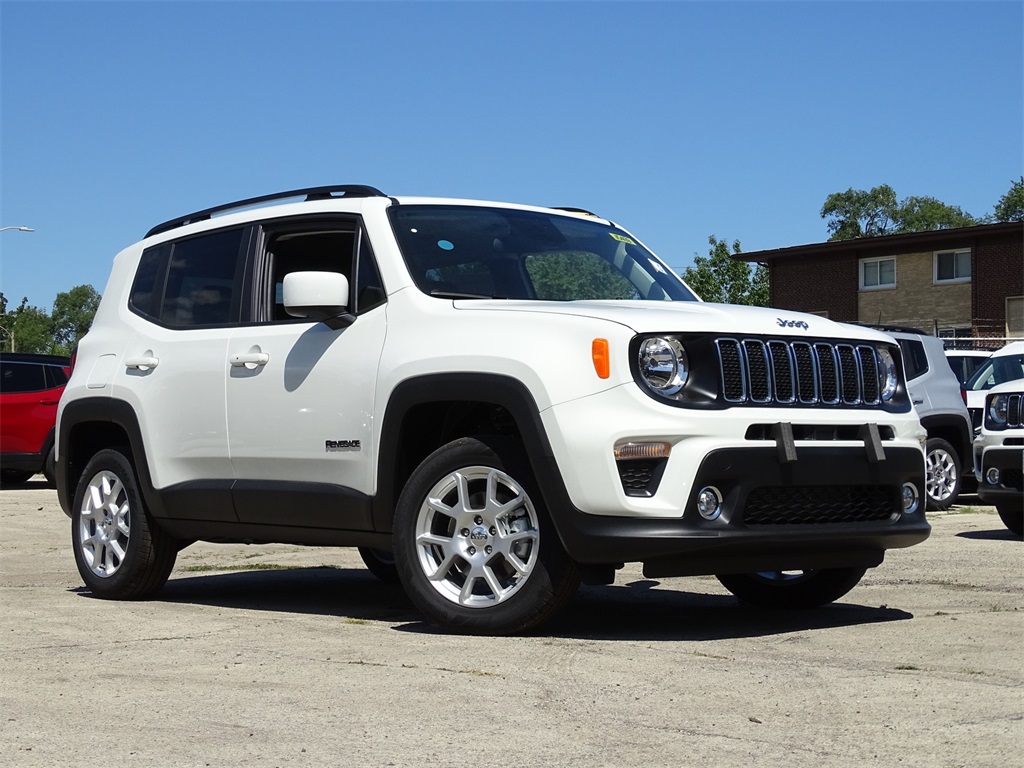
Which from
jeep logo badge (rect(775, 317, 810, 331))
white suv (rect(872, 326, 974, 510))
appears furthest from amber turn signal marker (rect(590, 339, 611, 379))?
white suv (rect(872, 326, 974, 510))

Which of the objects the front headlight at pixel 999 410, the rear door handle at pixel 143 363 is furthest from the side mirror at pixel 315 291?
the front headlight at pixel 999 410

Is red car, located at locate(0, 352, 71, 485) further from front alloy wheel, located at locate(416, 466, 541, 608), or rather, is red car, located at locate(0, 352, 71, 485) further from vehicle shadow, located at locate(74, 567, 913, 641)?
front alloy wheel, located at locate(416, 466, 541, 608)

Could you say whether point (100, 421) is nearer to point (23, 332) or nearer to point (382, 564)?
point (382, 564)

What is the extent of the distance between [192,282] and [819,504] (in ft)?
12.0

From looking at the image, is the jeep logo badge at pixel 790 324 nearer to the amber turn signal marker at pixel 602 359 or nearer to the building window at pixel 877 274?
the amber turn signal marker at pixel 602 359

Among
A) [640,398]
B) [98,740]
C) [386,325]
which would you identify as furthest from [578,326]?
[98,740]

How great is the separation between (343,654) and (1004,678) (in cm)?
244

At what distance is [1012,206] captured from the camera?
111m

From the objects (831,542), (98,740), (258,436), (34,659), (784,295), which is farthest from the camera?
(784,295)

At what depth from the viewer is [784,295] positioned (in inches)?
2008

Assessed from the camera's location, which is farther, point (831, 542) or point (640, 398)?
point (831, 542)

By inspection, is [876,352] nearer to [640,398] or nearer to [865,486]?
[865,486]

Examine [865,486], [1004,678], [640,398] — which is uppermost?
[640,398]

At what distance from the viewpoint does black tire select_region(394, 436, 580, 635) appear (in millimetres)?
6316
